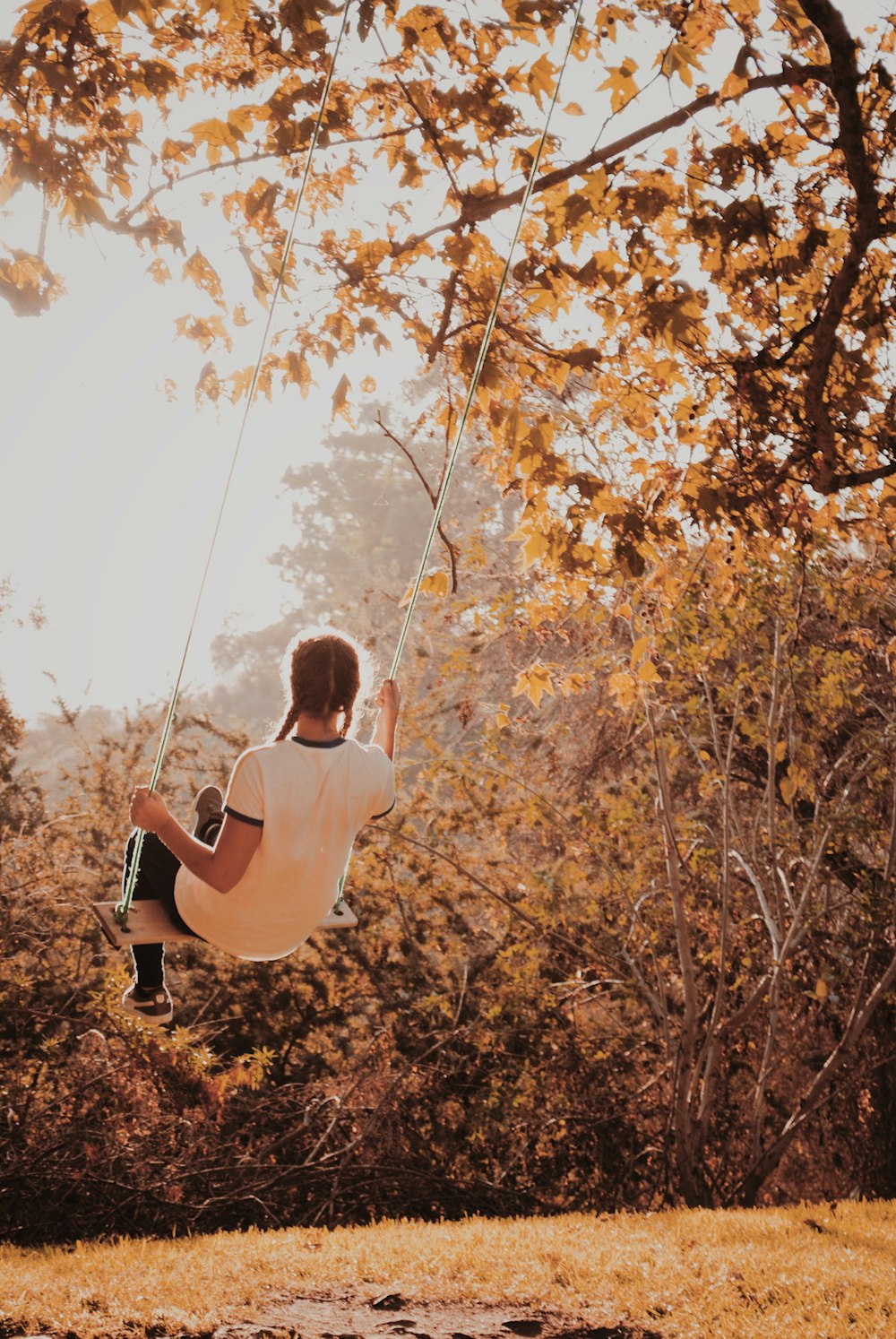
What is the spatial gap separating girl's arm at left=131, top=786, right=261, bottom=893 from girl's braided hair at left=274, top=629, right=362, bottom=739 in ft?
1.17

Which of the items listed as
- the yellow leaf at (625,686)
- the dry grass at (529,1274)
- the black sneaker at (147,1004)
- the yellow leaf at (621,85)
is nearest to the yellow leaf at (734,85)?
the yellow leaf at (621,85)

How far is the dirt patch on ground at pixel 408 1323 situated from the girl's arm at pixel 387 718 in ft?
8.47

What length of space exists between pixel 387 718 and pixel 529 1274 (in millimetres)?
3316

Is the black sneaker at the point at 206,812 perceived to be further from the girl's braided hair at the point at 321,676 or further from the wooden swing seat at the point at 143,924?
the girl's braided hair at the point at 321,676

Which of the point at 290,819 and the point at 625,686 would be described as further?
the point at 625,686

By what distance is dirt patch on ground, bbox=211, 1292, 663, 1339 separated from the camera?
452 cm

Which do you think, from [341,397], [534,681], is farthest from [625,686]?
[341,397]

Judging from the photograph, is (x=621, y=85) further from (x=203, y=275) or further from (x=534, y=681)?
(x=534, y=681)

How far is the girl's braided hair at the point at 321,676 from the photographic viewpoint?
120 inches

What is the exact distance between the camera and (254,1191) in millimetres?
7625

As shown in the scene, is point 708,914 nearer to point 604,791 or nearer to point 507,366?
point 604,791

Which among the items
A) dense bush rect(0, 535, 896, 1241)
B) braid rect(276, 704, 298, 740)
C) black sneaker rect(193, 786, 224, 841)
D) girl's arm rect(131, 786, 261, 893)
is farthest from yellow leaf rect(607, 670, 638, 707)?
girl's arm rect(131, 786, 261, 893)

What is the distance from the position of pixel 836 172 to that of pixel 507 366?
1567 millimetres

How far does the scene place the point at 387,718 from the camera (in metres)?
3.61
